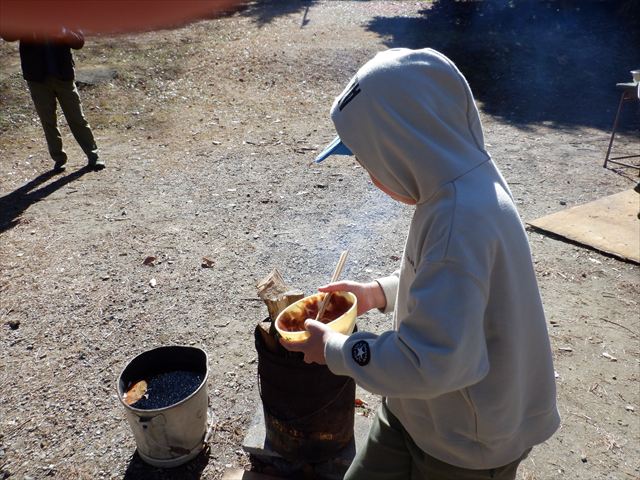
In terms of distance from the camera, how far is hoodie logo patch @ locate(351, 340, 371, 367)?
1422 mm

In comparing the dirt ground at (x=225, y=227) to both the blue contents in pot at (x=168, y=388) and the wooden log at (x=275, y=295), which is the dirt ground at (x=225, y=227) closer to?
the blue contents in pot at (x=168, y=388)

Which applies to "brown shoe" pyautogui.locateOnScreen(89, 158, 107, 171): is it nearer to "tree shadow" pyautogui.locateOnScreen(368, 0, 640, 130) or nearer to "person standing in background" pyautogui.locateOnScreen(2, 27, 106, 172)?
"person standing in background" pyautogui.locateOnScreen(2, 27, 106, 172)

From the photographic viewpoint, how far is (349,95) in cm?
144

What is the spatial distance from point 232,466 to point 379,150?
6.69ft

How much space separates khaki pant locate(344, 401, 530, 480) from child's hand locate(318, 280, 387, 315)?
1.21 feet

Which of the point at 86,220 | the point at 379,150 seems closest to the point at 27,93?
the point at 86,220

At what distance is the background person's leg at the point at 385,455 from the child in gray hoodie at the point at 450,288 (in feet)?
0.69

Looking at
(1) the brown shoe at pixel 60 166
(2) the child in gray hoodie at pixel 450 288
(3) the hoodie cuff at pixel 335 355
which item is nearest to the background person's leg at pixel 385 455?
(2) the child in gray hoodie at pixel 450 288

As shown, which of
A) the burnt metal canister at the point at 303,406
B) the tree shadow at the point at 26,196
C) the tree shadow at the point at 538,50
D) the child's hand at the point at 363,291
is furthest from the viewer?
the tree shadow at the point at 538,50

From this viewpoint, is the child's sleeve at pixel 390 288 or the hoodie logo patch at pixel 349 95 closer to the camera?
the hoodie logo patch at pixel 349 95

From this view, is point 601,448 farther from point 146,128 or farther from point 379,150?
point 146,128

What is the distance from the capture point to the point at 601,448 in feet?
9.42

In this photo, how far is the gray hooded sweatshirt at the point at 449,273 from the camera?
128 centimetres

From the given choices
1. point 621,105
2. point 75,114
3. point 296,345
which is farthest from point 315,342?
point 621,105
